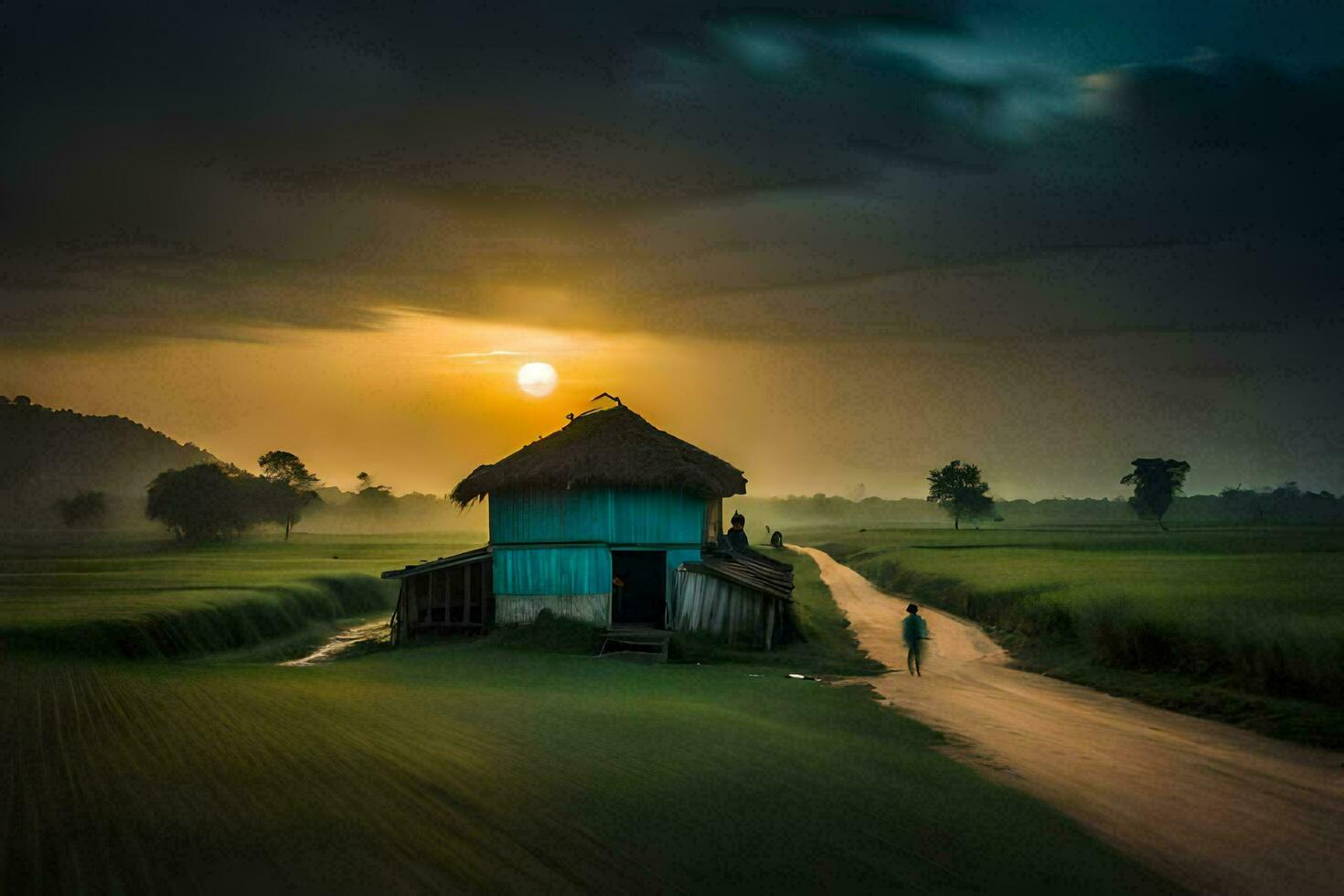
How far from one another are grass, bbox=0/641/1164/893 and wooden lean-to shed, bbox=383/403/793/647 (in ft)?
46.9

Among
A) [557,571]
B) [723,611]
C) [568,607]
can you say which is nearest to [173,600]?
[557,571]

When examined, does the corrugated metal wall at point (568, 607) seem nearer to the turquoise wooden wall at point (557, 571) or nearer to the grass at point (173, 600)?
the turquoise wooden wall at point (557, 571)

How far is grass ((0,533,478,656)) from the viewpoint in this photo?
31.2 metres

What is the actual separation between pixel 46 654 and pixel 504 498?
1421cm

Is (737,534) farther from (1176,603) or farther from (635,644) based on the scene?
(1176,603)

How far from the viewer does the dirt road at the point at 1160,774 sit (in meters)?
11.6

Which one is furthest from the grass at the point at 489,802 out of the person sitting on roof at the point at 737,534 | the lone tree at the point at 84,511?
the lone tree at the point at 84,511

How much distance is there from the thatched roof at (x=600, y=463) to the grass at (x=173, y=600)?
10.1 metres

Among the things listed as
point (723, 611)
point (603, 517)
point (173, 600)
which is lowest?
point (173, 600)

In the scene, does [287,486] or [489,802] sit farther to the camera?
[287,486]

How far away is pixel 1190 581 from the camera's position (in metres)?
38.4

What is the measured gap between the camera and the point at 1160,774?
627 inches

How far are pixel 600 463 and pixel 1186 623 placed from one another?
17937mm

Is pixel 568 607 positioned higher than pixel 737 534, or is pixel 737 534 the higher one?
pixel 737 534
